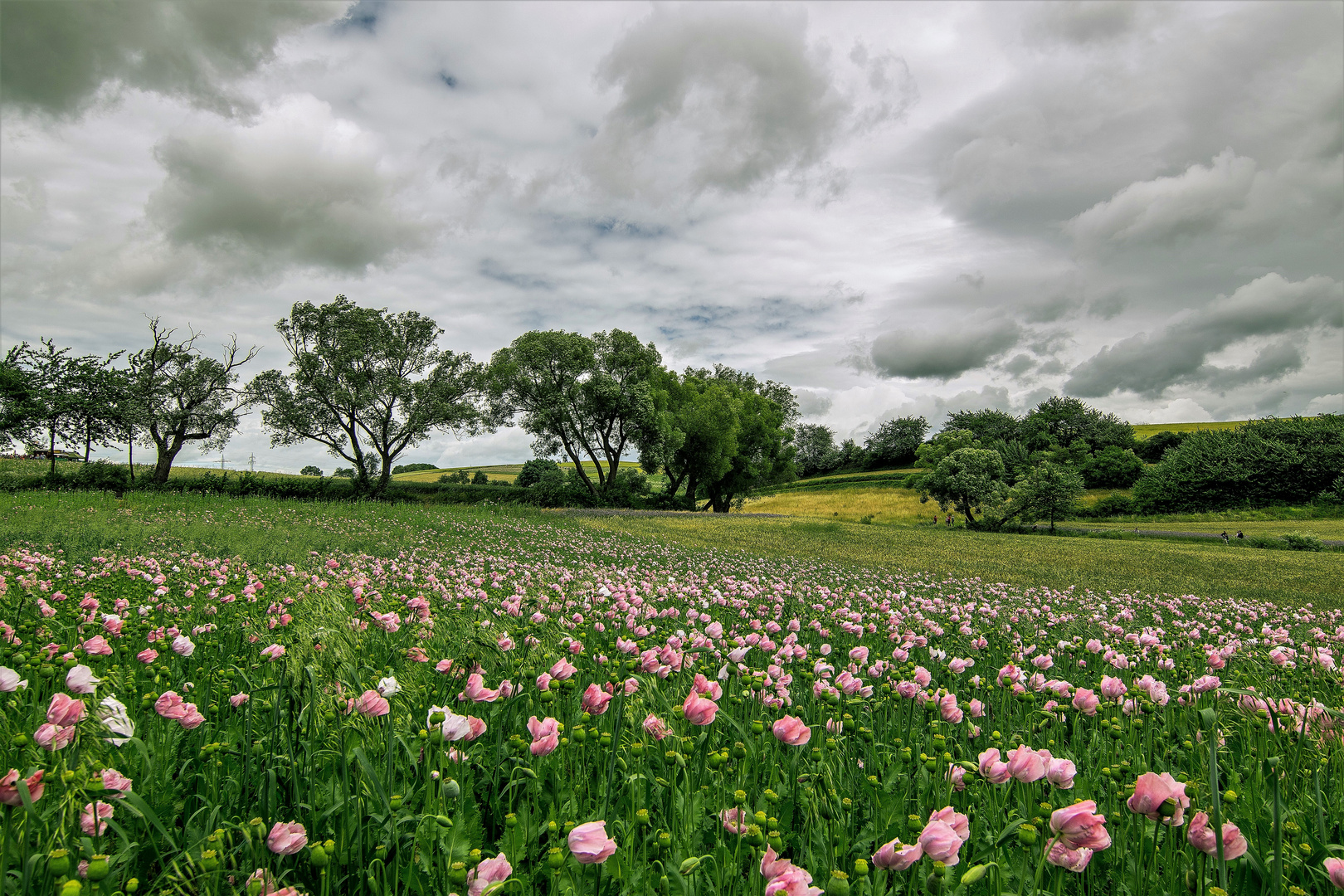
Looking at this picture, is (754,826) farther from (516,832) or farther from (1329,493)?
(1329,493)

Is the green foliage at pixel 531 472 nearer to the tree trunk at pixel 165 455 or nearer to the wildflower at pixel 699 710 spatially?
the tree trunk at pixel 165 455

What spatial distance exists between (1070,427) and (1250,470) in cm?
2602

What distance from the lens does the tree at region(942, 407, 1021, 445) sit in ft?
249

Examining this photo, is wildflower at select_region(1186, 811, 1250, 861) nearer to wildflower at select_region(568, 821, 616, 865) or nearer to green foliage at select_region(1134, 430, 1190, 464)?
wildflower at select_region(568, 821, 616, 865)

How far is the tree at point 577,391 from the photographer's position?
36594 millimetres

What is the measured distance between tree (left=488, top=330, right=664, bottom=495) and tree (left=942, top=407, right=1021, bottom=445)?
52.3 metres

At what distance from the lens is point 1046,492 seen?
4012 cm

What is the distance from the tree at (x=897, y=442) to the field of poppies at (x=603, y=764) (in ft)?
277

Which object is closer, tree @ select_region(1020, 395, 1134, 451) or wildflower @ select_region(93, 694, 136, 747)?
wildflower @ select_region(93, 694, 136, 747)

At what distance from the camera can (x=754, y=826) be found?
1674 mm

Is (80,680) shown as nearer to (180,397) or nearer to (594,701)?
(594,701)

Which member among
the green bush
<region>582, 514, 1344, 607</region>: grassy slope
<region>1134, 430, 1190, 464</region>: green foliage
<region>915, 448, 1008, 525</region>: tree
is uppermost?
<region>1134, 430, 1190, 464</region>: green foliage

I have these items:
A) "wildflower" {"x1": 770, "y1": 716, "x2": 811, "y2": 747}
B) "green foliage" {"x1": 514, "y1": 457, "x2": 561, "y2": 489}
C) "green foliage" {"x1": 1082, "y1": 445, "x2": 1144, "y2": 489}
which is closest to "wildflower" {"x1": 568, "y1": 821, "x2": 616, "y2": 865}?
"wildflower" {"x1": 770, "y1": 716, "x2": 811, "y2": 747}

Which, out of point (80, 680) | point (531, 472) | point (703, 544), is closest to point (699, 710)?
point (80, 680)
